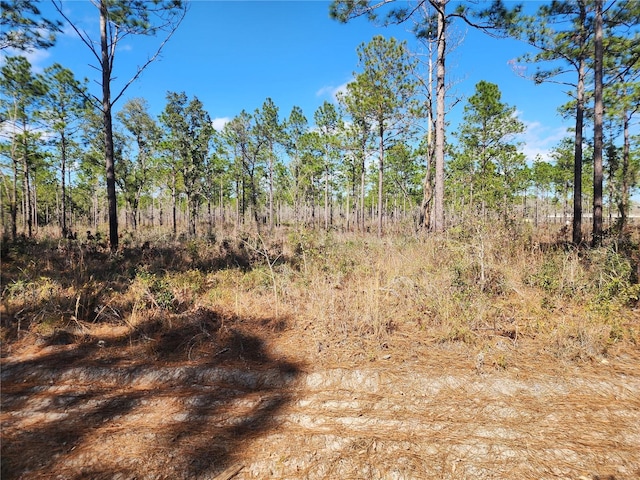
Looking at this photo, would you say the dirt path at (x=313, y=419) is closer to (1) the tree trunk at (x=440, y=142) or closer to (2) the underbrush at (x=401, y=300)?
(2) the underbrush at (x=401, y=300)

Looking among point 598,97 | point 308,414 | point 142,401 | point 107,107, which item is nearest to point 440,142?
point 598,97

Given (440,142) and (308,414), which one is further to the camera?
(440,142)

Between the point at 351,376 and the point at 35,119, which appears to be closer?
the point at 351,376

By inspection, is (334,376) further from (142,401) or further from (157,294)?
(157,294)

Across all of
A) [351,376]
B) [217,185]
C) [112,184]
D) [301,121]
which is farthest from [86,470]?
[217,185]

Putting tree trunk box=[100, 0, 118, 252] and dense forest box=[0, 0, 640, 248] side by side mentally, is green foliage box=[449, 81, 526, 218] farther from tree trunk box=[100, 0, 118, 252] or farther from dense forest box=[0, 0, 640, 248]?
tree trunk box=[100, 0, 118, 252]

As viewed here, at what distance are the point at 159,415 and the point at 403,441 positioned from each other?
6.25 feet

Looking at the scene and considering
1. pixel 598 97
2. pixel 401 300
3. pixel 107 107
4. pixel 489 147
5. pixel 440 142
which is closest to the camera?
pixel 401 300

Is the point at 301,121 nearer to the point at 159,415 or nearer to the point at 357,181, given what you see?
the point at 357,181

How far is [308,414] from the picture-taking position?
2338 mm

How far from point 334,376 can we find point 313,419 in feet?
1.90

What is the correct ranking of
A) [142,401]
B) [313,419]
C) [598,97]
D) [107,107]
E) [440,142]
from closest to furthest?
1. [313,419]
2. [142,401]
3. [598,97]
4. [107,107]
5. [440,142]

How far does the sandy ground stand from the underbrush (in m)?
0.26

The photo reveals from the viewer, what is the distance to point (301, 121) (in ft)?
82.5
